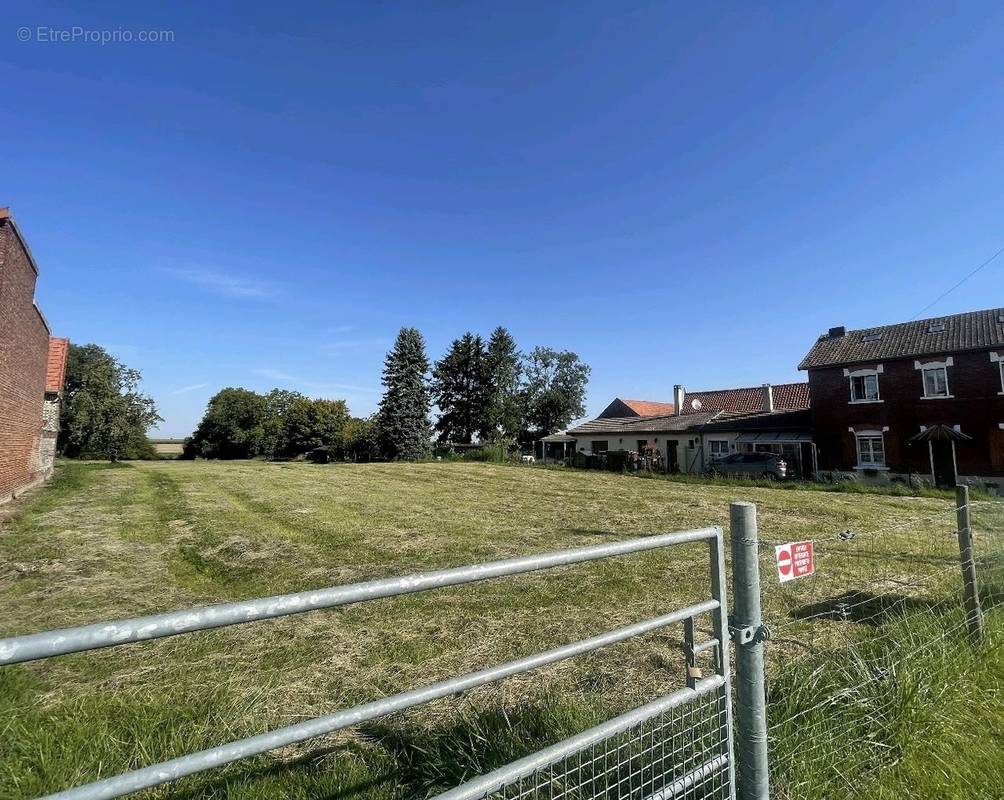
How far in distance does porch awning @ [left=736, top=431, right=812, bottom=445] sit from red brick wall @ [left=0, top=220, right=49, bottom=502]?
32732mm

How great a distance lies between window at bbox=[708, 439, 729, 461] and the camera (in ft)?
107

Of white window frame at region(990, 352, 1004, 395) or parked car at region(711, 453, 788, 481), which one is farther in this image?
parked car at region(711, 453, 788, 481)

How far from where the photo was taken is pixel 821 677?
3.11m

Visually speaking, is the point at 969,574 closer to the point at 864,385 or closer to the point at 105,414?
the point at 864,385

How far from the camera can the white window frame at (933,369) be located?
2427cm

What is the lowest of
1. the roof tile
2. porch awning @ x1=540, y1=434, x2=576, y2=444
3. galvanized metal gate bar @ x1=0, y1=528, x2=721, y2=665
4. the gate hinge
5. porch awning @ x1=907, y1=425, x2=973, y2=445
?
the gate hinge

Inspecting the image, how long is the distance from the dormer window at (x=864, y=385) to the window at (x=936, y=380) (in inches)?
74.2

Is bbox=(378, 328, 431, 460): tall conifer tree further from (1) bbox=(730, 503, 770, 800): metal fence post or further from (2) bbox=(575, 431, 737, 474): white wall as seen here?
(1) bbox=(730, 503, 770, 800): metal fence post

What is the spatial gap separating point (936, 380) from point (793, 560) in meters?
29.5

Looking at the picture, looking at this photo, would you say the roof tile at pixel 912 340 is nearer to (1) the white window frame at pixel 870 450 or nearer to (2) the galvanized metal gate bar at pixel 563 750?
(1) the white window frame at pixel 870 450

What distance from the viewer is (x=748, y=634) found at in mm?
2215

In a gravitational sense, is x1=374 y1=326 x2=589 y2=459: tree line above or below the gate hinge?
above

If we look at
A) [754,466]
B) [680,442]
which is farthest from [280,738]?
[680,442]

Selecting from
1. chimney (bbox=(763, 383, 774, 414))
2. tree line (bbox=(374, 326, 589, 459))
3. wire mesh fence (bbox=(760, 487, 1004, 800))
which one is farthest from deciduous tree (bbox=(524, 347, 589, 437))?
wire mesh fence (bbox=(760, 487, 1004, 800))
